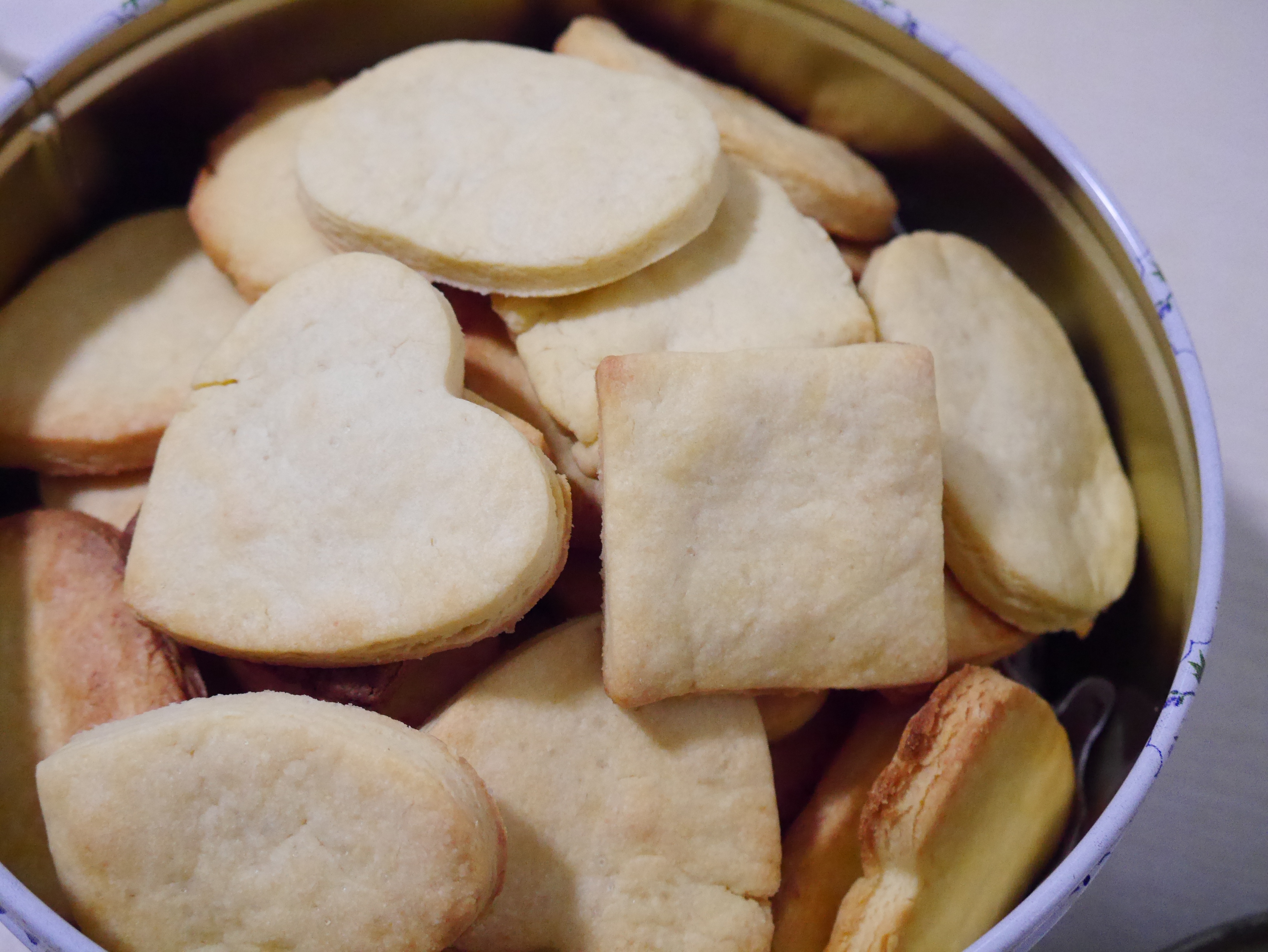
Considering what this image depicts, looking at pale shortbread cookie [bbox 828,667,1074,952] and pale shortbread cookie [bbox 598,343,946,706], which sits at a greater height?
pale shortbread cookie [bbox 598,343,946,706]

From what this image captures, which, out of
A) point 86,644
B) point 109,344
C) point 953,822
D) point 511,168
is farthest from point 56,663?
point 953,822

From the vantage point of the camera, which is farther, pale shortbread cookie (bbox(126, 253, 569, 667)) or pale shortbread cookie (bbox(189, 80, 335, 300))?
pale shortbread cookie (bbox(189, 80, 335, 300))

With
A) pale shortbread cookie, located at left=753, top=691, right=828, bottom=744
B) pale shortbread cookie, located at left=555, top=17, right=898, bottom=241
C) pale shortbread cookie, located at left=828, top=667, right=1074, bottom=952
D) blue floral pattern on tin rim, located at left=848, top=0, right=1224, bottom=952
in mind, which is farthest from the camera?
pale shortbread cookie, located at left=555, top=17, right=898, bottom=241

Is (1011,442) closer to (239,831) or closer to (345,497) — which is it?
(345,497)

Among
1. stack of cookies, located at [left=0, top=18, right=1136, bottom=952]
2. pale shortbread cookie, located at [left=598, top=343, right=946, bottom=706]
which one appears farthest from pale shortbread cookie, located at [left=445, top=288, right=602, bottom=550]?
pale shortbread cookie, located at [left=598, top=343, right=946, bottom=706]

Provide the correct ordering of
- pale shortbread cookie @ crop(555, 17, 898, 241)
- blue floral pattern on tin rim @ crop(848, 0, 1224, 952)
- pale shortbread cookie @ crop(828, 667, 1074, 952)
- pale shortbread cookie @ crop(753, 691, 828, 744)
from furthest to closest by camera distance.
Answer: pale shortbread cookie @ crop(555, 17, 898, 241), pale shortbread cookie @ crop(753, 691, 828, 744), pale shortbread cookie @ crop(828, 667, 1074, 952), blue floral pattern on tin rim @ crop(848, 0, 1224, 952)

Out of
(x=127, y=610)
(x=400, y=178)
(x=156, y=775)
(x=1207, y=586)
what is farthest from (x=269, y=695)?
(x=1207, y=586)

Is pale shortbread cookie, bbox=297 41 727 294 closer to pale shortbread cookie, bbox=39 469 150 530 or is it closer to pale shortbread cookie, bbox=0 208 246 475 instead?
pale shortbread cookie, bbox=0 208 246 475
